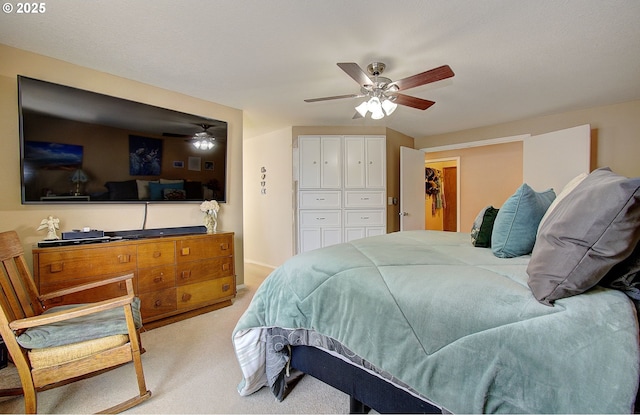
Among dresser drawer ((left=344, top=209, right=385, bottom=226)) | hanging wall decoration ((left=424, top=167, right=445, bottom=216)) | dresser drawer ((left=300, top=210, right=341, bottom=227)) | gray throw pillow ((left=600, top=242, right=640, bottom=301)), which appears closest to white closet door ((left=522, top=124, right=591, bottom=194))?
dresser drawer ((left=344, top=209, right=385, bottom=226))

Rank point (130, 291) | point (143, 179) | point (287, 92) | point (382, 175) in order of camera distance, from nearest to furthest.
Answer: point (130, 291) → point (143, 179) → point (287, 92) → point (382, 175)

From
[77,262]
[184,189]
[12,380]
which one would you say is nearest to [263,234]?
[184,189]

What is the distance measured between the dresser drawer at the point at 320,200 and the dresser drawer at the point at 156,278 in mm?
2051

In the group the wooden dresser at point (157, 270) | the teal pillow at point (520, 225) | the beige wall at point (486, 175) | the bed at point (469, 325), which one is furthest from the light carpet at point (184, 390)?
the beige wall at point (486, 175)

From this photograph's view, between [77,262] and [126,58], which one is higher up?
[126,58]

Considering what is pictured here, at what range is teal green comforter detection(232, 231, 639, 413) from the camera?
0.80 meters

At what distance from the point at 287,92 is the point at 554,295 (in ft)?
9.29

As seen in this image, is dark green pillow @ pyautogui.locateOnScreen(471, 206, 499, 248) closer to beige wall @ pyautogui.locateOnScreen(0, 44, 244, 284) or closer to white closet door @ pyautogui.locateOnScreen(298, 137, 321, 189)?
white closet door @ pyautogui.locateOnScreen(298, 137, 321, 189)

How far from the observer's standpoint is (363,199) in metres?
4.28

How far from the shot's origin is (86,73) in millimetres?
2488

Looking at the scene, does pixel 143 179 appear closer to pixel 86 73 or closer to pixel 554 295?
pixel 86 73

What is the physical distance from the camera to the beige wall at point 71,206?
7.05 ft

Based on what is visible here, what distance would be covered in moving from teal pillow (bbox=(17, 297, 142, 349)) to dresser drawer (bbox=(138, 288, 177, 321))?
0.77 m

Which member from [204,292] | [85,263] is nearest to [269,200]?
[204,292]
